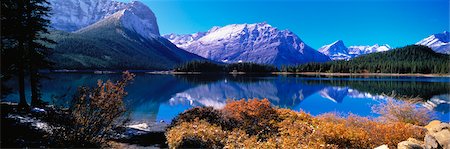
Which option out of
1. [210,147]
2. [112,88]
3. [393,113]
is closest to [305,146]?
[210,147]

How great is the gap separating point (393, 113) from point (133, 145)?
1693 cm

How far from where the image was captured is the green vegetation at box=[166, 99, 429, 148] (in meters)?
12.1

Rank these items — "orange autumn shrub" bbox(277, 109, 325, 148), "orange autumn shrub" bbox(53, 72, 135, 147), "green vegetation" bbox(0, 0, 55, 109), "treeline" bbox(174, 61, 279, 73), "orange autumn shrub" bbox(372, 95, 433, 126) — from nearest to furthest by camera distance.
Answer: "orange autumn shrub" bbox(277, 109, 325, 148) → "orange autumn shrub" bbox(53, 72, 135, 147) → "orange autumn shrub" bbox(372, 95, 433, 126) → "green vegetation" bbox(0, 0, 55, 109) → "treeline" bbox(174, 61, 279, 73)

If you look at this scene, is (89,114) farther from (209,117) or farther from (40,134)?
(209,117)

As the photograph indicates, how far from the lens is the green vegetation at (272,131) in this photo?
39.7 ft

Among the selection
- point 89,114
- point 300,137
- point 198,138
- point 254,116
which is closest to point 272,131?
point 254,116

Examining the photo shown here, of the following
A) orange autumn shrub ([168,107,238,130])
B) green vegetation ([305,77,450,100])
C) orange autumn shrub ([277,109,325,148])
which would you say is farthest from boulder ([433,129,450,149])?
green vegetation ([305,77,450,100])

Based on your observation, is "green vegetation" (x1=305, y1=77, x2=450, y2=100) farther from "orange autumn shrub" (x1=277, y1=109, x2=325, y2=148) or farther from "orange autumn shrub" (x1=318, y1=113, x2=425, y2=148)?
"orange autumn shrub" (x1=277, y1=109, x2=325, y2=148)

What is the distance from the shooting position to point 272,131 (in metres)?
16.2

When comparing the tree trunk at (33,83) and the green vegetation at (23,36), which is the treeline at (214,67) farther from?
the tree trunk at (33,83)

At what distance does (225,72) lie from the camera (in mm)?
196125

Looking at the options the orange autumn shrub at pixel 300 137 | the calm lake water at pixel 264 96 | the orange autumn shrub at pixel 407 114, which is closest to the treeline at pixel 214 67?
the calm lake water at pixel 264 96

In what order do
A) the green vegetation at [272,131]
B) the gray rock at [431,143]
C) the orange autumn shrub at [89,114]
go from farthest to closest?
the green vegetation at [272,131], the orange autumn shrub at [89,114], the gray rock at [431,143]

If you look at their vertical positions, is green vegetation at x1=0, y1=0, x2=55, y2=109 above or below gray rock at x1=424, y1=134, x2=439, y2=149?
above
